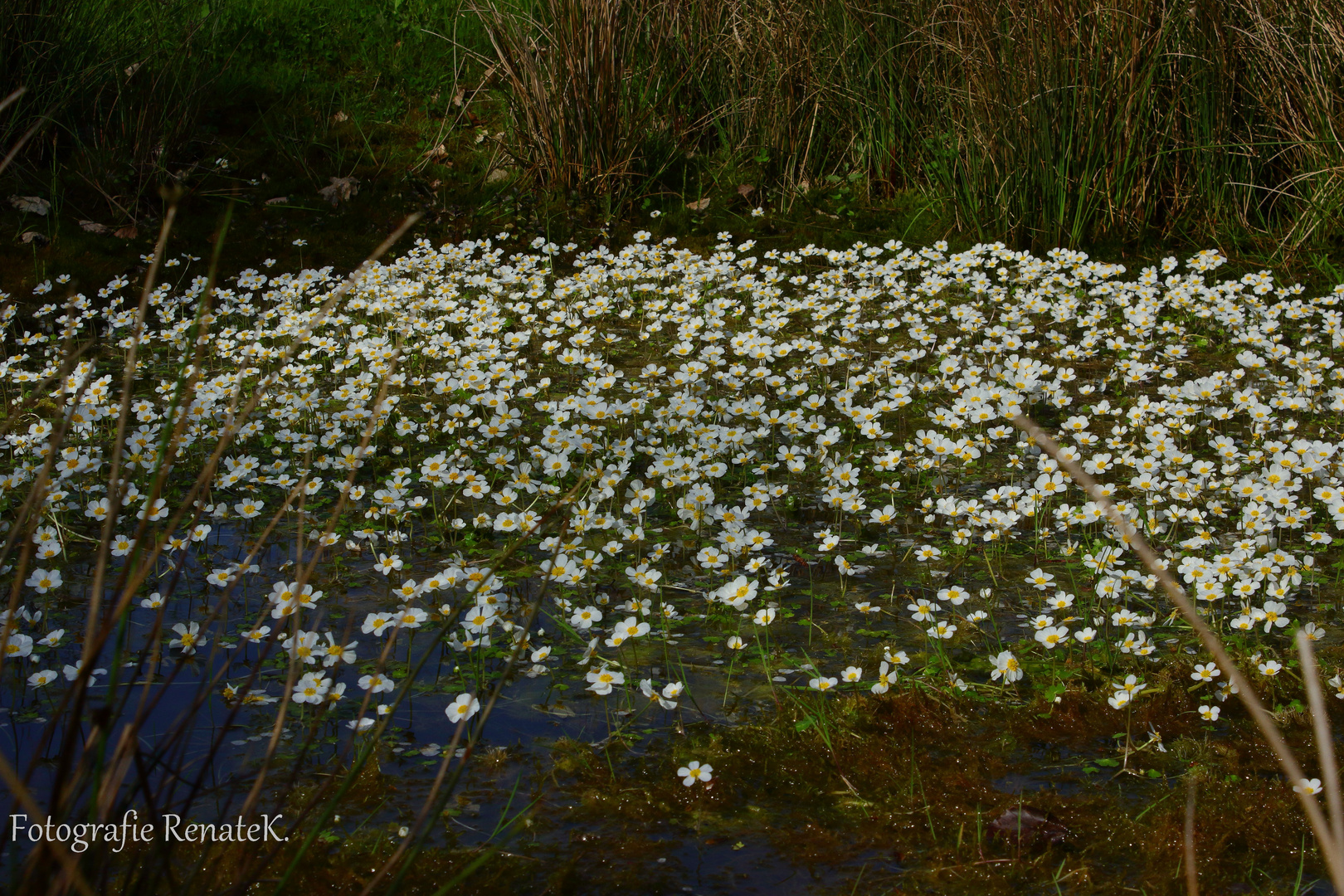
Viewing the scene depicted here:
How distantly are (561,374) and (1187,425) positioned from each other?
8.41 feet

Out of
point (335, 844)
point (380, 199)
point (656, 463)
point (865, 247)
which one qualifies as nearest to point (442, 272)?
point (380, 199)

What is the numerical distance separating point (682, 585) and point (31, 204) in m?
5.25

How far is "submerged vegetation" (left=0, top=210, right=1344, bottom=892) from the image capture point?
2170 mm

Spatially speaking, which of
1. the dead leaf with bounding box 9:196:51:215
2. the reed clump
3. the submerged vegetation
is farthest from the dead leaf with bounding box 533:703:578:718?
the dead leaf with bounding box 9:196:51:215

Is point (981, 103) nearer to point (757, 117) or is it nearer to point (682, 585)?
point (757, 117)

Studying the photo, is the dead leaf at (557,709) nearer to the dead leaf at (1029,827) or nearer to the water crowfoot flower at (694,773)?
the water crowfoot flower at (694,773)

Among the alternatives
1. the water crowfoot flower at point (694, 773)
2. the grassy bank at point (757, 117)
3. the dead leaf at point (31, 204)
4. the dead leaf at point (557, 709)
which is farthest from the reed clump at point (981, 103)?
the water crowfoot flower at point (694, 773)

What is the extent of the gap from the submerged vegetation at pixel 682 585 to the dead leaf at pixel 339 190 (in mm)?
1831

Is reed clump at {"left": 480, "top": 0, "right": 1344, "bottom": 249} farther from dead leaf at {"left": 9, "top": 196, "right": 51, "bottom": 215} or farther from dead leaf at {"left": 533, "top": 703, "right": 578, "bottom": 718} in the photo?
dead leaf at {"left": 533, "top": 703, "right": 578, "bottom": 718}

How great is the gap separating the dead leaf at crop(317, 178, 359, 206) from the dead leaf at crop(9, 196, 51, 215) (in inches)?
61.1

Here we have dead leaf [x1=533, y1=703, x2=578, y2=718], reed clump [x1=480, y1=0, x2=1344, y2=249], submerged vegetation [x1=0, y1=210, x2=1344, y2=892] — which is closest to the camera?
submerged vegetation [x1=0, y1=210, x2=1344, y2=892]

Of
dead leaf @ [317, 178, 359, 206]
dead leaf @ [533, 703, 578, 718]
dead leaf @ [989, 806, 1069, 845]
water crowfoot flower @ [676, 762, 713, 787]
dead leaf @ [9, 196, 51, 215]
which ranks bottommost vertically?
dead leaf @ [317, 178, 359, 206]

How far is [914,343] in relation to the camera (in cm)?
529

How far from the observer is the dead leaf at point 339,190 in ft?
23.5
